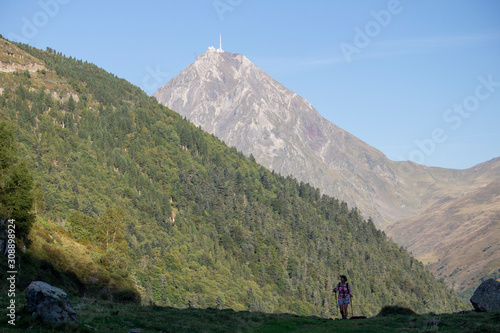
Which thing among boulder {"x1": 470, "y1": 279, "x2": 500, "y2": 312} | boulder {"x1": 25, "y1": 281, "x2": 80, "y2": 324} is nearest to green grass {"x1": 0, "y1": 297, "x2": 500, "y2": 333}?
boulder {"x1": 25, "y1": 281, "x2": 80, "y2": 324}

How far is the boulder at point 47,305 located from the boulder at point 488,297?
28.5 m

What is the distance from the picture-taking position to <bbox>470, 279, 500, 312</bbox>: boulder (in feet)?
106

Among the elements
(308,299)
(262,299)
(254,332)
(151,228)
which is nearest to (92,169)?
(151,228)

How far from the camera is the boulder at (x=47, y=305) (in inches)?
778

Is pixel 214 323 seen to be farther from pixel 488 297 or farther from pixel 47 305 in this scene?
pixel 488 297

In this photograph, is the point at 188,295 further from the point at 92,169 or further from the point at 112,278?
the point at 112,278

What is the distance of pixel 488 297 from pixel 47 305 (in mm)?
30250

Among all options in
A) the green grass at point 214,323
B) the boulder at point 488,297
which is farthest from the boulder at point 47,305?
the boulder at point 488,297

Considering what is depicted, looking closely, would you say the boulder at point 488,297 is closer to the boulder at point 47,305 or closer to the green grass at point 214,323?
the green grass at point 214,323

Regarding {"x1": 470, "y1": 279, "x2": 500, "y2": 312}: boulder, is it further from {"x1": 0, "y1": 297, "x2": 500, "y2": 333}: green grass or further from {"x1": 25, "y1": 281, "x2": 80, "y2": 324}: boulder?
{"x1": 25, "y1": 281, "x2": 80, "y2": 324}: boulder

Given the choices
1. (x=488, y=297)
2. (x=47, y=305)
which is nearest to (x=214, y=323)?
(x=47, y=305)

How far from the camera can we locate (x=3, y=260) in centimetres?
4062

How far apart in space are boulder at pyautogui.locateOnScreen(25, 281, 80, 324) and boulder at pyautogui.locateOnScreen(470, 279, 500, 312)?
28.5 meters

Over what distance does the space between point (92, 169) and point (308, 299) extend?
367ft
